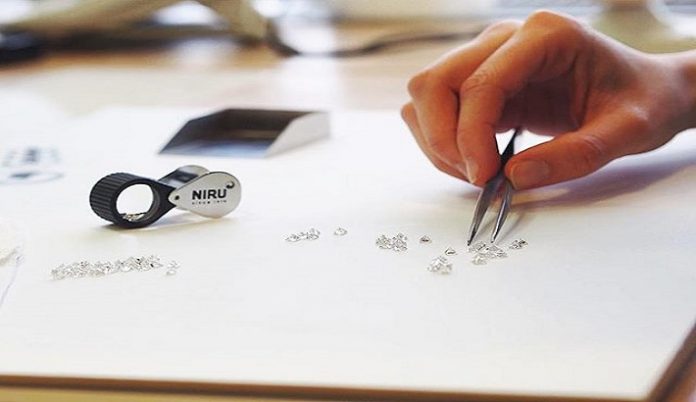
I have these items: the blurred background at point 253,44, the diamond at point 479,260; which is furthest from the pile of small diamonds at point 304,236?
the blurred background at point 253,44

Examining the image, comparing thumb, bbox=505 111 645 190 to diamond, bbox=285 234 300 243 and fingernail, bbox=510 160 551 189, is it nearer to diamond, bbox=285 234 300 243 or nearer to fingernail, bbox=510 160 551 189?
fingernail, bbox=510 160 551 189

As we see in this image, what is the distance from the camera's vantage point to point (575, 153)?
683 millimetres

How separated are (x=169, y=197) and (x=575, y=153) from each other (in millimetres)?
262

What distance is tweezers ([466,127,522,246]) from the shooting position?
62cm

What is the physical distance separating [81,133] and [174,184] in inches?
11.5

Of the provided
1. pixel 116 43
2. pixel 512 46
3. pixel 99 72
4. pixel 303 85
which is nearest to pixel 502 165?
pixel 512 46

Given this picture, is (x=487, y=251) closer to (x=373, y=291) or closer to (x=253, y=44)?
(x=373, y=291)

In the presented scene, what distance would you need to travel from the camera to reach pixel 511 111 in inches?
31.0

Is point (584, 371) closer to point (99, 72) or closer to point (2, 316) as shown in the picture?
point (2, 316)

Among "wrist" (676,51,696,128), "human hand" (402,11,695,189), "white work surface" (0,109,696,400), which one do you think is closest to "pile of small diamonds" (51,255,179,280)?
"white work surface" (0,109,696,400)

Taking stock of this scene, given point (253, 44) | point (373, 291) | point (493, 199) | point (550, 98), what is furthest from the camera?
point (253, 44)

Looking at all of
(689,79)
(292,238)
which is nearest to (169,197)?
(292,238)

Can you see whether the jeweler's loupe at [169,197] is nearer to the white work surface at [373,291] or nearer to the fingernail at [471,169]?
the white work surface at [373,291]

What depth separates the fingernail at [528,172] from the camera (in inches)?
26.6
